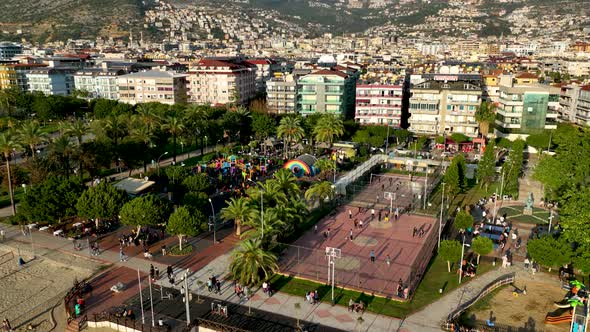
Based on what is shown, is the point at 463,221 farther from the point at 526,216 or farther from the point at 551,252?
the point at 526,216

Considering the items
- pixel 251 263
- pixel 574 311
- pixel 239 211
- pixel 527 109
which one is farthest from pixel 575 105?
pixel 251 263

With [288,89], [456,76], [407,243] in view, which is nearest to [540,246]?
[407,243]

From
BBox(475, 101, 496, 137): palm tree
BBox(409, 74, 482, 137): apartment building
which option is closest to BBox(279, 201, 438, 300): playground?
BBox(475, 101, 496, 137): palm tree

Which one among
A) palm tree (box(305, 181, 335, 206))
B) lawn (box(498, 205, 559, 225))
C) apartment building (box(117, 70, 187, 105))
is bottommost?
lawn (box(498, 205, 559, 225))

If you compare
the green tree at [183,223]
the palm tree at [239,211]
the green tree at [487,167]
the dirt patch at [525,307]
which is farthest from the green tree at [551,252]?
the green tree at [183,223]

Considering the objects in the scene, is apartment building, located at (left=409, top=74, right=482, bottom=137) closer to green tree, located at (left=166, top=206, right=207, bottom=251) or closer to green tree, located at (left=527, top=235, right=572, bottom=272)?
green tree, located at (left=527, top=235, right=572, bottom=272)

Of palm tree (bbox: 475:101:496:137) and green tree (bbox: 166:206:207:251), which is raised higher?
palm tree (bbox: 475:101:496:137)

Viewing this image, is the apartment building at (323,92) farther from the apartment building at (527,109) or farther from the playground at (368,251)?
the playground at (368,251)

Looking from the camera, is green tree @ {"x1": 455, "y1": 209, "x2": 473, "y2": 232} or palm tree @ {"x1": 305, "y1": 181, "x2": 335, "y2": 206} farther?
palm tree @ {"x1": 305, "y1": 181, "x2": 335, "y2": 206}
